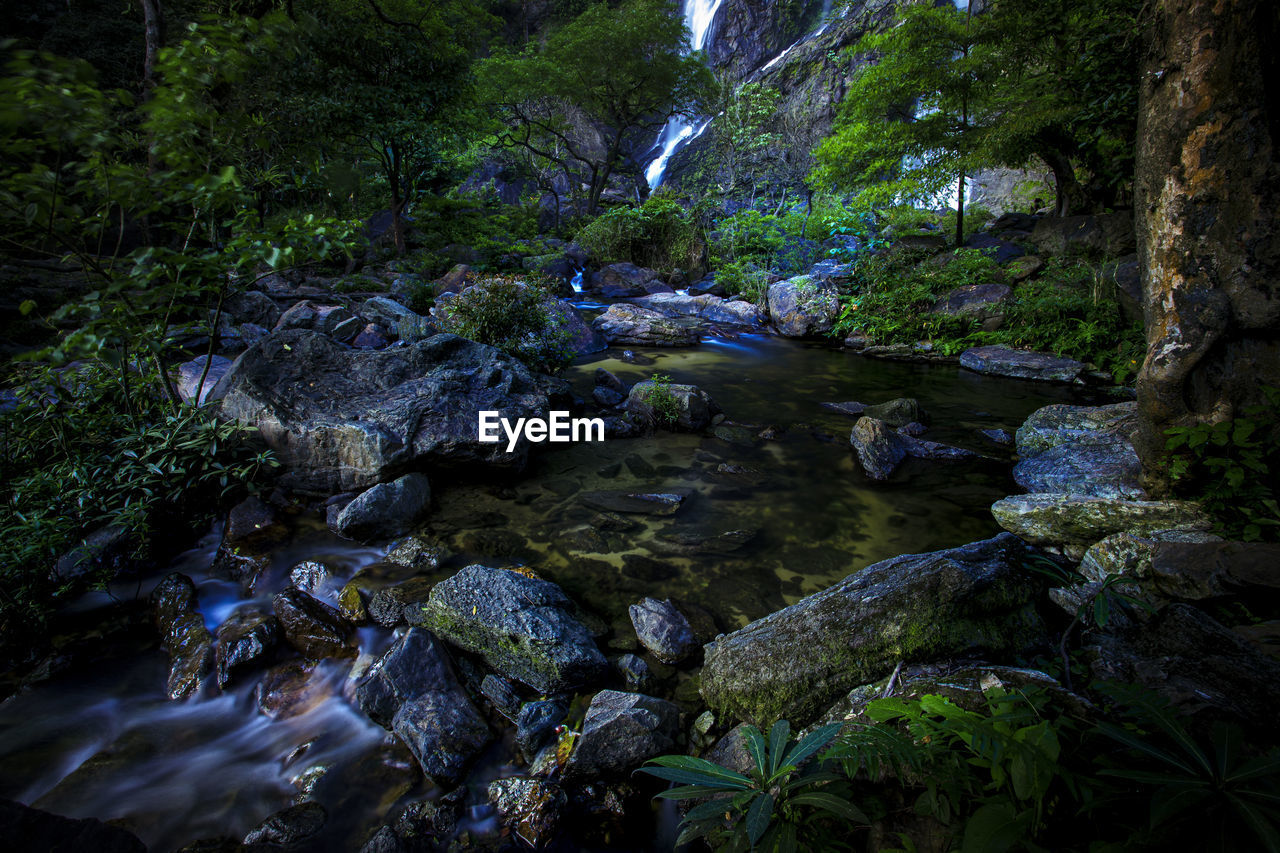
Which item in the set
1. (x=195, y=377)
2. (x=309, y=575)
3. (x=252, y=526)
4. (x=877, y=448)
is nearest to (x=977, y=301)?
(x=877, y=448)

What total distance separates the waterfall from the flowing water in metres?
30.4

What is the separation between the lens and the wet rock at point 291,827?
229cm

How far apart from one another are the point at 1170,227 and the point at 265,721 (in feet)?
23.0

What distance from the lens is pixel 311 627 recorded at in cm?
340

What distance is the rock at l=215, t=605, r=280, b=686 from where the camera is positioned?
10.3 ft

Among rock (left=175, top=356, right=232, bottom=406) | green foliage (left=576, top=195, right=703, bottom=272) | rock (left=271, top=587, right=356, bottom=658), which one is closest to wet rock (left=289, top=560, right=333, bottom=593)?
rock (left=271, top=587, right=356, bottom=658)

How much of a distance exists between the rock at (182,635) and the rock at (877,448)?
6.33 meters

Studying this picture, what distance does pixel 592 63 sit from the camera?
2122 cm

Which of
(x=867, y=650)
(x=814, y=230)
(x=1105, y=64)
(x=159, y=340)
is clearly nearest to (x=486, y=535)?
(x=159, y=340)

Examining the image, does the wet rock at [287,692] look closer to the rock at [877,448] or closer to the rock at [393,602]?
the rock at [393,602]

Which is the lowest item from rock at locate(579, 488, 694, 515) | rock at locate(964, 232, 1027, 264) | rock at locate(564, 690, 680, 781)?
rock at locate(564, 690, 680, 781)

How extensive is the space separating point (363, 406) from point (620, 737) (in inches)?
174

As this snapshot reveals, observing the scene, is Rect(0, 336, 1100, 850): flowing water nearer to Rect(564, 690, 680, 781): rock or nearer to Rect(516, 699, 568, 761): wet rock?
Rect(516, 699, 568, 761): wet rock

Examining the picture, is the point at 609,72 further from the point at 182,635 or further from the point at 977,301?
the point at 182,635
